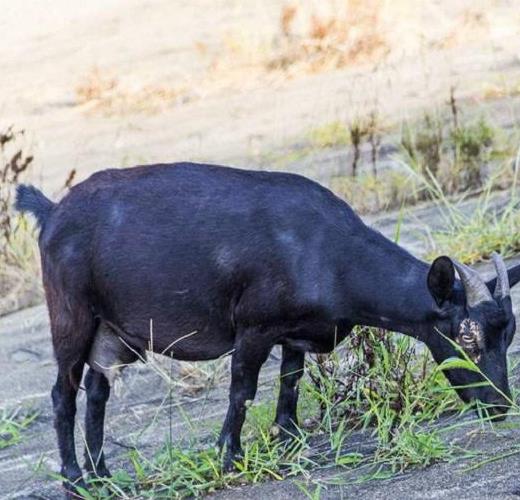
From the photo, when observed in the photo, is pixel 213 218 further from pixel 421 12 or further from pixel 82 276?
pixel 421 12

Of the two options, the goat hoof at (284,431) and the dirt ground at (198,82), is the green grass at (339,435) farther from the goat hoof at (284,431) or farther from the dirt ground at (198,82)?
the dirt ground at (198,82)

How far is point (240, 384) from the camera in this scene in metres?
6.57

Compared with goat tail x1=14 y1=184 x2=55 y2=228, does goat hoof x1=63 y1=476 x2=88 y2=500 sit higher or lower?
lower

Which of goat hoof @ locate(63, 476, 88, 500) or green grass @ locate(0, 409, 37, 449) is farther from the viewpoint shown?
green grass @ locate(0, 409, 37, 449)

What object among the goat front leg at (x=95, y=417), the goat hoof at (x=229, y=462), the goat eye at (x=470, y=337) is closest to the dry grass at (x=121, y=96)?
the goat front leg at (x=95, y=417)

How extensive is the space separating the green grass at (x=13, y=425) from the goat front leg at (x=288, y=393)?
1701 millimetres

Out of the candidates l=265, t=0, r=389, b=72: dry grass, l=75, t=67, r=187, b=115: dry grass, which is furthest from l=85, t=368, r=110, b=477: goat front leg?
l=265, t=0, r=389, b=72: dry grass

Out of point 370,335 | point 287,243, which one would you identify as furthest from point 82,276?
point 370,335

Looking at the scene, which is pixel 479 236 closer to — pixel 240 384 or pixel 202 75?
pixel 240 384

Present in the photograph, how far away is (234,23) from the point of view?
17000 mm

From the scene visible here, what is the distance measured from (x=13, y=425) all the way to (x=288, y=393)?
6.27ft

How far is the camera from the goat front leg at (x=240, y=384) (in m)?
6.49

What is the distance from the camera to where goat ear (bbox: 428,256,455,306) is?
625 cm

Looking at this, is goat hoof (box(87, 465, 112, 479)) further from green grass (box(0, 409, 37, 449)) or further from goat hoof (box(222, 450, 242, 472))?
green grass (box(0, 409, 37, 449))
